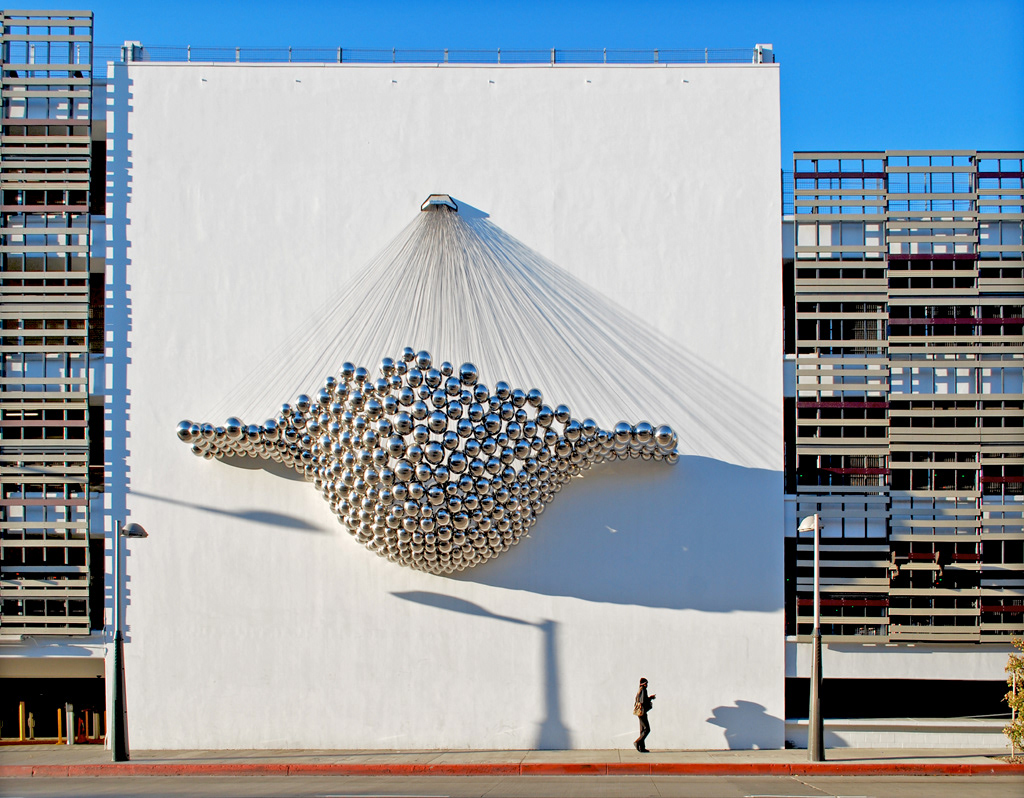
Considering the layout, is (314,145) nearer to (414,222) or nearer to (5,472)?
(414,222)

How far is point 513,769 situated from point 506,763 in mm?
220

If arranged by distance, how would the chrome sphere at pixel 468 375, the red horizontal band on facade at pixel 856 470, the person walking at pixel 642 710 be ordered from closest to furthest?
1. the chrome sphere at pixel 468 375
2. the person walking at pixel 642 710
3. the red horizontal band on facade at pixel 856 470

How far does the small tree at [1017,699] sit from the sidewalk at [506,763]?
432mm

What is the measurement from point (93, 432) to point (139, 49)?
22.3 ft

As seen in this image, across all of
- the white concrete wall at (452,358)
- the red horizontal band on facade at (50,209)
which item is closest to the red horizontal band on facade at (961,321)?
the white concrete wall at (452,358)

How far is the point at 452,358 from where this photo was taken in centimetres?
1348

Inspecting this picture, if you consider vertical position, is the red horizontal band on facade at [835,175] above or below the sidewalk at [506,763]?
above

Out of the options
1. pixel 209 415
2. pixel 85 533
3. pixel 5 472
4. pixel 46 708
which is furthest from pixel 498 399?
pixel 46 708

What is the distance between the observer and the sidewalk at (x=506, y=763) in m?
11.9

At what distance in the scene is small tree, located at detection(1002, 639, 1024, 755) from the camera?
40.1 ft

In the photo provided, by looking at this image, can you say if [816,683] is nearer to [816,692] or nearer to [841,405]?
[816,692]

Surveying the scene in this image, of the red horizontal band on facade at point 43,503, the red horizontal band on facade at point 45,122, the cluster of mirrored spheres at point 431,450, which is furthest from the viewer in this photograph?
the red horizontal band on facade at point 45,122

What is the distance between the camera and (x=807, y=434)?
13.7 m

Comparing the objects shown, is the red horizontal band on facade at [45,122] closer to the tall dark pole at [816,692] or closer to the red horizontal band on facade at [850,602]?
the tall dark pole at [816,692]
